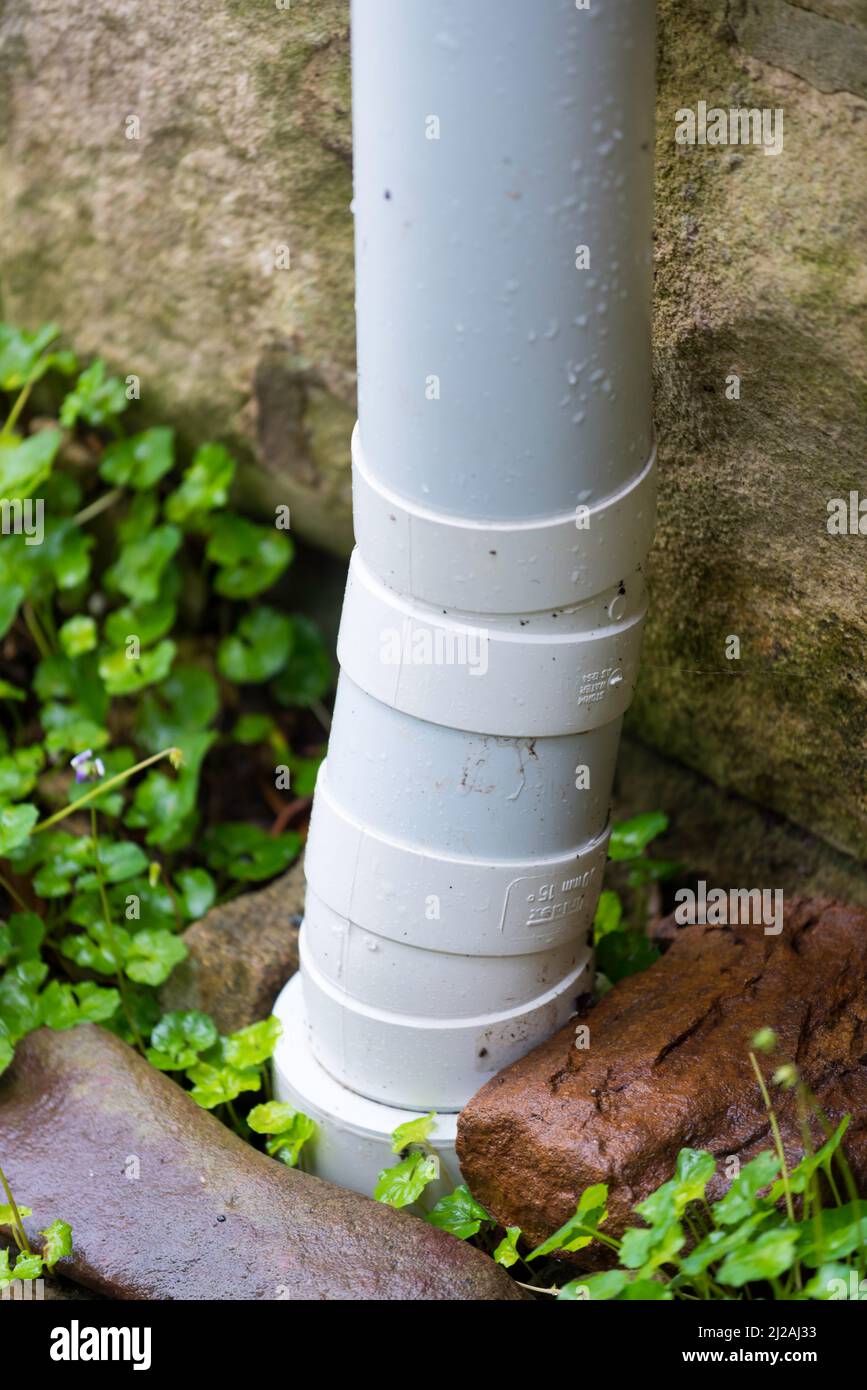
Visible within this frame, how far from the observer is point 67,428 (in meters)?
3.10

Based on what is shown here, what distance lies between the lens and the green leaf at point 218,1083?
2240mm

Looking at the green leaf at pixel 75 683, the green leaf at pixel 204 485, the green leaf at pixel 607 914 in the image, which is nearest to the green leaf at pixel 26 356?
the green leaf at pixel 204 485

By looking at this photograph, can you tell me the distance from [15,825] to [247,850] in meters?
0.61

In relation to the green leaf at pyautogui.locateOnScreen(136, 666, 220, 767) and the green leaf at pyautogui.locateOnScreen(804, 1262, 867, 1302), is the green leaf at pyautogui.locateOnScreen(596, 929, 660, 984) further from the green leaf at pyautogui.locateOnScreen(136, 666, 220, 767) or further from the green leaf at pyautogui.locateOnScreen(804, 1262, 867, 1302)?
the green leaf at pyautogui.locateOnScreen(136, 666, 220, 767)

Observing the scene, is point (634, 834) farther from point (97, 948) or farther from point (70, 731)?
point (70, 731)

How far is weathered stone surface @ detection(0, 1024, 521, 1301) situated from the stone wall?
1032 mm

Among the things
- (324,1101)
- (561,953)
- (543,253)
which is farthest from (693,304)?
(324,1101)

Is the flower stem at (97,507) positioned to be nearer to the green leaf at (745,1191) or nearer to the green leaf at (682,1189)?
the green leaf at (682,1189)

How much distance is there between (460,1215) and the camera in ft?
6.68

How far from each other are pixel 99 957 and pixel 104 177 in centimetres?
159

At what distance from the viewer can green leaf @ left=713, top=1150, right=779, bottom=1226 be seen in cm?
162

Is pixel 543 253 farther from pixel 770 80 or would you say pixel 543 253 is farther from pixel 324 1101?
pixel 324 1101

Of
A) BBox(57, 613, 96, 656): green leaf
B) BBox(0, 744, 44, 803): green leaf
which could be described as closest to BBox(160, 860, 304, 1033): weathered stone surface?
BBox(0, 744, 44, 803): green leaf
